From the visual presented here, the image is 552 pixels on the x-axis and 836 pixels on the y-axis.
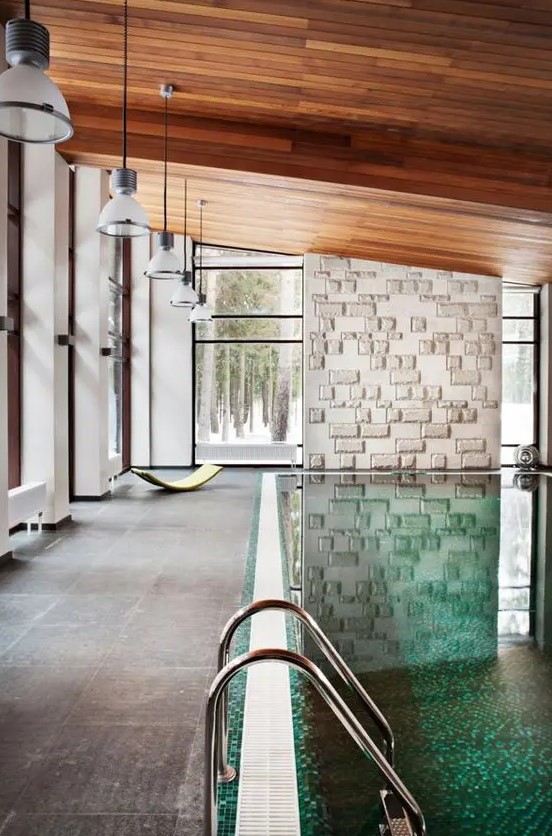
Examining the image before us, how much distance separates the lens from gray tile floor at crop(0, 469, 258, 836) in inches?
91.1

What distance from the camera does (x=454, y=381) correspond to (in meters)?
12.3

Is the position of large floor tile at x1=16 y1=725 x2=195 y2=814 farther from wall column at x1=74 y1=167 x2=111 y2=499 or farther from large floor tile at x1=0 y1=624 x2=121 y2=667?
wall column at x1=74 y1=167 x2=111 y2=499

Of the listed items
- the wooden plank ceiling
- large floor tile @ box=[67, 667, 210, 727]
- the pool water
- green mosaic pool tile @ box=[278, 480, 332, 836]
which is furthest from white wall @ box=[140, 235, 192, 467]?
large floor tile @ box=[67, 667, 210, 727]

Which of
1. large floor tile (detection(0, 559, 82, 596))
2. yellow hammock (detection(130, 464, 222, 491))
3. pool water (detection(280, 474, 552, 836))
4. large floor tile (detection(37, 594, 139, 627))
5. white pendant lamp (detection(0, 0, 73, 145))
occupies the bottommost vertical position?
pool water (detection(280, 474, 552, 836))

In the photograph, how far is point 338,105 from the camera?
6.23m

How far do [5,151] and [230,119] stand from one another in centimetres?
242

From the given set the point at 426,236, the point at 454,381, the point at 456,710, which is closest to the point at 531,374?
the point at 454,381

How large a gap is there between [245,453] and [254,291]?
9.19ft

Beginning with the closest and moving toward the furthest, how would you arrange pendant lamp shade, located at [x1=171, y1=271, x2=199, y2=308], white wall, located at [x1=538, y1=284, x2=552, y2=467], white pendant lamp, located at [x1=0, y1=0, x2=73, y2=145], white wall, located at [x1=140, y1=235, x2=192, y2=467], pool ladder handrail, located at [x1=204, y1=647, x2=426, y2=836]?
pool ladder handrail, located at [x1=204, y1=647, x2=426, y2=836] → white pendant lamp, located at [x1=0, y1=0, x2=73, y2=145] → pendant lamp shade, located at [x1=171, y1=271, x2=199, y2=308] → white wall, located at [x1=538, y1=284, x2=552, y2=467] → white wall, located at [x1=140, y1=235, x2=192, y2=467]

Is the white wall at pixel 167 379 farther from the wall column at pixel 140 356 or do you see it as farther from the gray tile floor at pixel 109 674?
the gray tile floor at pixel 109 674

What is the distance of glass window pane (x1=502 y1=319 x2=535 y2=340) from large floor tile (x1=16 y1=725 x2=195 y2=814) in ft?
37.5

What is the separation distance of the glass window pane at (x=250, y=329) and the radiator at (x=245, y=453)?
1.85m

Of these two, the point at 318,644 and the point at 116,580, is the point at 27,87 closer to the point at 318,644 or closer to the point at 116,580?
the point at 318,644

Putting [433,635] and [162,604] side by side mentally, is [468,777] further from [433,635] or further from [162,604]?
[162,604]
